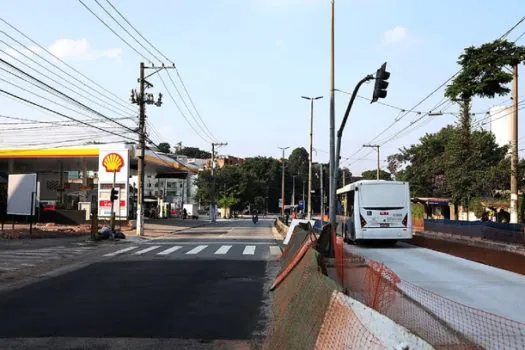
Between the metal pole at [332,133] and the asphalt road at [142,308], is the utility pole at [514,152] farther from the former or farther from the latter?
the asphalt road at [142,308]

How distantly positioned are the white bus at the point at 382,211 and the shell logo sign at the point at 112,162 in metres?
26.9

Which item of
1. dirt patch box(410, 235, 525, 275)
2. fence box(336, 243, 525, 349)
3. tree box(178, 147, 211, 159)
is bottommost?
dirt patch box(410, 235, 525, 275)

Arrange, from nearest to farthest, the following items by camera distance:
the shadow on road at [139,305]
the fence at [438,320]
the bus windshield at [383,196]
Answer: the fence at [438,320] → the shadow on road at [139,305] → the bus windshield at [383,196]

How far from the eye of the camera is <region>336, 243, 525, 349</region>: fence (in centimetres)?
651

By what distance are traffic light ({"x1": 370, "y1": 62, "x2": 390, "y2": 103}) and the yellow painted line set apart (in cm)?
3356

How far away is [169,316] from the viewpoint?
9406 millimetres

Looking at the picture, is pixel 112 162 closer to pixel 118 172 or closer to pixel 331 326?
pixel 118 172

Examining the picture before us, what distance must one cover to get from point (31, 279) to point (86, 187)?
144 feet

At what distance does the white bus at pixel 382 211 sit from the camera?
24141 mm

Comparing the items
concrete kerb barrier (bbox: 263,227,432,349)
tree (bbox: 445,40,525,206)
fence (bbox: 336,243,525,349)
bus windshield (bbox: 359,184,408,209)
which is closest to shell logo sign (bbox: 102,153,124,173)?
bus windshield (bbox: 359,184,408,209)

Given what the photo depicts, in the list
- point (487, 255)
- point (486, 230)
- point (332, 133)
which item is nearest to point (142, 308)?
point (487, 255)

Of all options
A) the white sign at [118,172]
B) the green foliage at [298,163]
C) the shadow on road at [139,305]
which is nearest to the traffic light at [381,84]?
the shadow on road at [139,305]

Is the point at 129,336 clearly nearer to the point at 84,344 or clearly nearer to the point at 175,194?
the point at 84,344

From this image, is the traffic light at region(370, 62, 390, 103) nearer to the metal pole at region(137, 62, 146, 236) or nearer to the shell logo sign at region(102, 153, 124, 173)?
the metal pole at region(137, 62, 146, 236)
